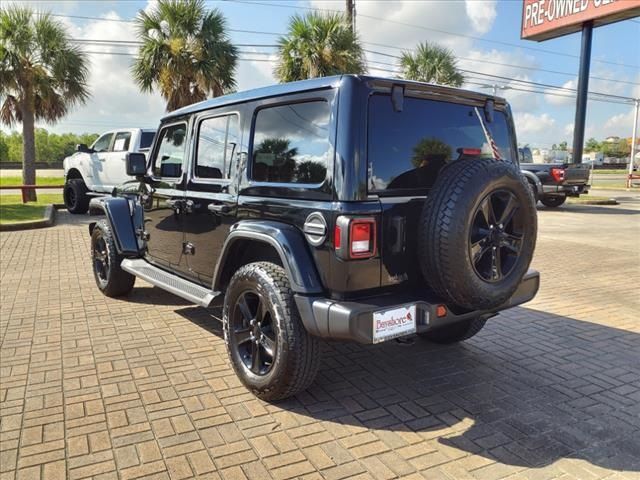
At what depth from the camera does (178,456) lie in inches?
108

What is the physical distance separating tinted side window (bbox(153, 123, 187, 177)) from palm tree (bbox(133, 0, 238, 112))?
40.5ft

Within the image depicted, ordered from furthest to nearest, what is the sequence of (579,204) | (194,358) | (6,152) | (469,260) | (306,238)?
(6,152)
(579,204)
(194,358)
(306,238)
(469,260)

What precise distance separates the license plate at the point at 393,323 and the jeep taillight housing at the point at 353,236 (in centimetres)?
35

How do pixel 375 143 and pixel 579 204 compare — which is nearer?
pixel 375 143

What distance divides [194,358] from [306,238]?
167 centimetres

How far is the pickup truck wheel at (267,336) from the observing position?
122 inches

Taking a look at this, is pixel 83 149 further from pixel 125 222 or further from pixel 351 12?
pixel 351 12

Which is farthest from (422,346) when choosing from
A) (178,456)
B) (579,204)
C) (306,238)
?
(579,204)

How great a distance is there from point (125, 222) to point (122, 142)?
296 inches

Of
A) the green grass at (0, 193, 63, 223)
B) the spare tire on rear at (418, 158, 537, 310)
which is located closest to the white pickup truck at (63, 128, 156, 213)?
the green grass at (0, 193, 63, 223)

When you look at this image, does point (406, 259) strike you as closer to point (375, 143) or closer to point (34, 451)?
point (375, 143)

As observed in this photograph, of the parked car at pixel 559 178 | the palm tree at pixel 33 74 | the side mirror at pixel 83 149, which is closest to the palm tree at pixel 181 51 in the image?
the palm tree at pixel 33 74

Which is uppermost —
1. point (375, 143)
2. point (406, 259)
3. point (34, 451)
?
point (375, 143)

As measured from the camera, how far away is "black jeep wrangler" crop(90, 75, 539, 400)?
289 cm
